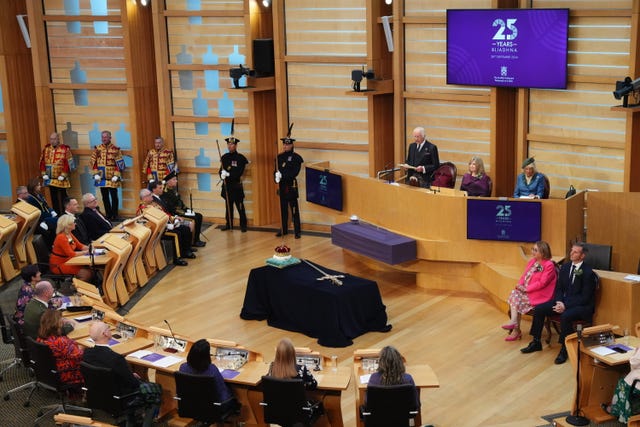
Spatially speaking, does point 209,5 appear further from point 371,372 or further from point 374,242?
point 371,372

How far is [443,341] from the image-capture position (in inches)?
410

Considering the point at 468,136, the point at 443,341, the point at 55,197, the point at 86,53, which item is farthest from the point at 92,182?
the point at 443,341

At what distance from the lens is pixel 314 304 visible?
1058 centimetres

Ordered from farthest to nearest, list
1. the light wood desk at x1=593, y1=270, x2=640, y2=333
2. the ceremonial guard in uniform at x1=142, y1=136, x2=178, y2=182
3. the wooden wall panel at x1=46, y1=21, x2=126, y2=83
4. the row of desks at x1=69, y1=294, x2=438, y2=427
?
the wooden wall panel at x1=46, y1=21, x2=126, y2=83 < the ceremonial guard in uniform at x1=142, y1=136, x2=178, y2=182 < the light wood desk at x1=593, y1=270, x2=640, y2=333 < the row of desks at x1=69, y1=294, x2=438, y2=427

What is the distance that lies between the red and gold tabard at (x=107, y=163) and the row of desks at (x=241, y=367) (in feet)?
23.4

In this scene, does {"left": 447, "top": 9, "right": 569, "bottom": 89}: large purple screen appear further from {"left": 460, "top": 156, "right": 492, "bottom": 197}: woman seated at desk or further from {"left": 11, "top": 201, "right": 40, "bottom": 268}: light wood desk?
{"left": 11, "top": 201, "right": 40, "bottom": 268}: light wood desk

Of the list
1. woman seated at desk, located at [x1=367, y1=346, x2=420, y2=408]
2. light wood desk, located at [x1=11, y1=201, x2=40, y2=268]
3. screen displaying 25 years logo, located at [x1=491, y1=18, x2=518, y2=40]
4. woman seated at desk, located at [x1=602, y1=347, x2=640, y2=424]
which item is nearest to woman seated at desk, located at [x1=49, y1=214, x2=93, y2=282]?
light wood desk, located at [x1=11, y1=201, x2=40, y2=268]

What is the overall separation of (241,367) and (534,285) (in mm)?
3637

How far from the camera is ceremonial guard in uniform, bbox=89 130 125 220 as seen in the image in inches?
623

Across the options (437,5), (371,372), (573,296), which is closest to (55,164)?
(437,5)

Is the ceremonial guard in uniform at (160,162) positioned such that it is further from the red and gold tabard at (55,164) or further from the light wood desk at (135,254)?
the light wood desk at (135,254)

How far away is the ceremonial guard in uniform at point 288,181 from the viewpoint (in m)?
14.3

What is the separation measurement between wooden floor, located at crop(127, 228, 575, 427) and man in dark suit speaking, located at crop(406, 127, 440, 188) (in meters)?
1.42

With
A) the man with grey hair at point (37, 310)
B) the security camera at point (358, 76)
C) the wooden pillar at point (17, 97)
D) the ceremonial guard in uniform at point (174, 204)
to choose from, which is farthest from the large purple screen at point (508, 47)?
the wooden pillar at point (17, 97)
